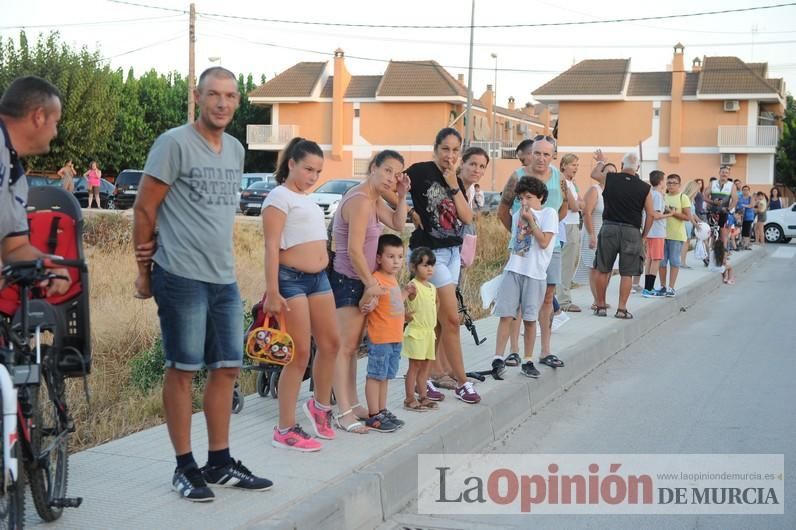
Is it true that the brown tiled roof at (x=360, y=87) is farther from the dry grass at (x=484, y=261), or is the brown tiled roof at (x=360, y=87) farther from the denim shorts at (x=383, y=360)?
the denim shorts at (x=383, y=360)

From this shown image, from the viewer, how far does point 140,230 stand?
16.1ft

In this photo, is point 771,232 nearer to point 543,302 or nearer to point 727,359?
point 727,359

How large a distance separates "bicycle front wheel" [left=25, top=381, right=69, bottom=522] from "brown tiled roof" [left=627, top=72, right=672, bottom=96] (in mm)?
57403

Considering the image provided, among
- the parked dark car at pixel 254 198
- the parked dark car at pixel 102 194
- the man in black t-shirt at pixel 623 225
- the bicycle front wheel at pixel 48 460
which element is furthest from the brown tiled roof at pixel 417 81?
the bicycle front wheel at pixel 48 460

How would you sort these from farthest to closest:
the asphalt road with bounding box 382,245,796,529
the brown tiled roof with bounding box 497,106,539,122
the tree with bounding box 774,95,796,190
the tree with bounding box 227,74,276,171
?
the brown tiled roof with bounding box 497,106,539,122, the tree with bounding box 227,74,276,171, the tree with bounding box 774,95,796,190, the asphalt road with bounding box 382,245,796,529

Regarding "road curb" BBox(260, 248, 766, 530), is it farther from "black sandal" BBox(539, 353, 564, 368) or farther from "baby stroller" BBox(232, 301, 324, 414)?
"baby stroller" BBox(232, 301, 324, 414)

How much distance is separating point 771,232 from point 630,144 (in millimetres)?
23399

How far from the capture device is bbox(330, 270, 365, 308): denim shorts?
Answer: 671 centimetres

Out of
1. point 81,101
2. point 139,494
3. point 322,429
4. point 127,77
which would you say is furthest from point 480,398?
point 127,77

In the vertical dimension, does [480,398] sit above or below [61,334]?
below

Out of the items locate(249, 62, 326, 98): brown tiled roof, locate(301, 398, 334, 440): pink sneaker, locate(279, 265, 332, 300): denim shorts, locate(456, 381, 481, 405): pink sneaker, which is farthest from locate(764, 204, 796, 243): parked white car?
locate(249, 62, 326, 98): brown tiled roof

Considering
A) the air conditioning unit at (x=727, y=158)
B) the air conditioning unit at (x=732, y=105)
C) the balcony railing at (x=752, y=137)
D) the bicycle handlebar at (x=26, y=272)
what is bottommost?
the bicycle handlebar at (x=26, y=272)

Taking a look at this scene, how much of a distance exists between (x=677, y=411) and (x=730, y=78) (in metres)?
53.5

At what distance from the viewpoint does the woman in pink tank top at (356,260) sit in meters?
6.45
